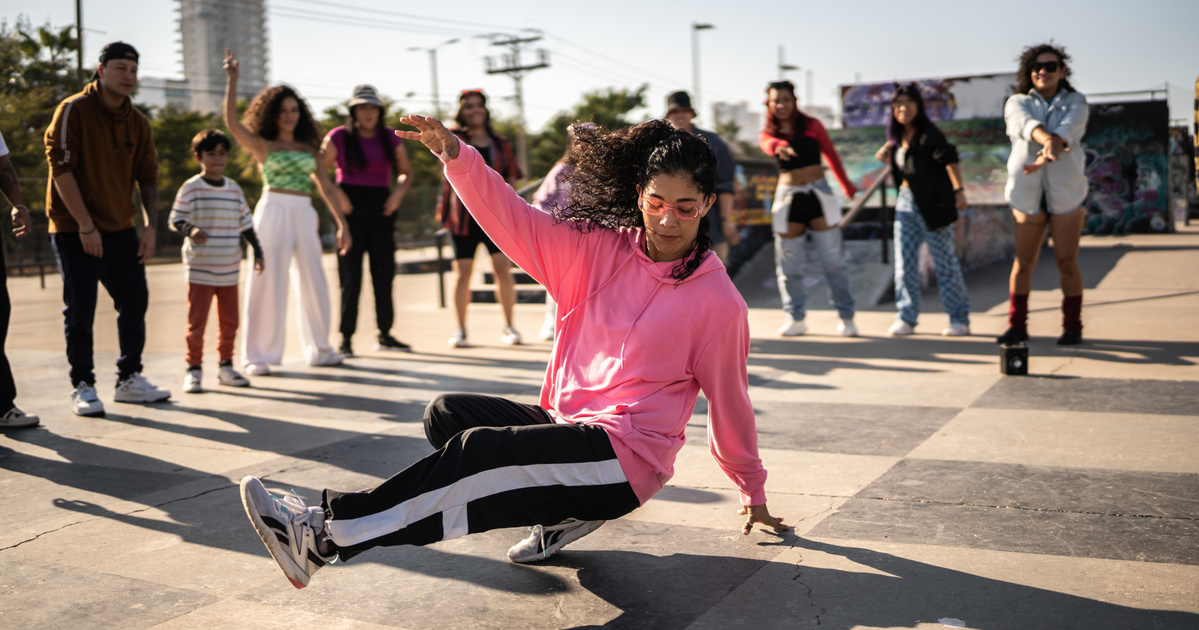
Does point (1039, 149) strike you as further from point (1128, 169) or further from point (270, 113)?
point (1128, 169)

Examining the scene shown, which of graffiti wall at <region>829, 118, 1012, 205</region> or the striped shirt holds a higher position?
graffiti wall at <region>829, 118, 1012, 205</region>

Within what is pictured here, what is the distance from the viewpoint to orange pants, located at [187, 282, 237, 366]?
6.36 m

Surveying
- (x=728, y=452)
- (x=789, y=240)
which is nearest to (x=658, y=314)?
(x=728, y=452)

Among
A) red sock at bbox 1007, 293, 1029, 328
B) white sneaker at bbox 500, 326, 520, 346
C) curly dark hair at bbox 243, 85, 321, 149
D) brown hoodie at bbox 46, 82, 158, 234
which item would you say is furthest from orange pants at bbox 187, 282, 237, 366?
red sock at bbox 1007, 293, 1029, 328

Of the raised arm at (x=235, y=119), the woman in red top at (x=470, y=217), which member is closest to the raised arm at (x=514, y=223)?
the raised arm at (x=235, y=119)

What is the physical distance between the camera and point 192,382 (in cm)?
627

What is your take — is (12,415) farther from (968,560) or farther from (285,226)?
(968,560)

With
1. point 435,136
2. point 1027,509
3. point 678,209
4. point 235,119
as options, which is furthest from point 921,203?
point 435,136

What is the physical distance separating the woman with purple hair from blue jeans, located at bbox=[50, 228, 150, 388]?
559 centimetres

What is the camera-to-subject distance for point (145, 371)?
721 centimetres

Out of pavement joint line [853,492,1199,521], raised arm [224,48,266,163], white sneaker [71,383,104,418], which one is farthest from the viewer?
raised arm [224,48,266,163]

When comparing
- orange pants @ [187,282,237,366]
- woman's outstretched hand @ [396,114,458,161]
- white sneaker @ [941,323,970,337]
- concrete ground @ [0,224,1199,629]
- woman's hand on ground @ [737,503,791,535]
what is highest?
woman's outstretched hand @ [396,114,458,161]

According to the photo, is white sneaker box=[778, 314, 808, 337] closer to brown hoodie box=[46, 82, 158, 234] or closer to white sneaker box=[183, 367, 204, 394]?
white sneaker box=[183, 367, 204, 394]

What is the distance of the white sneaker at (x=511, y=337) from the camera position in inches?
324
